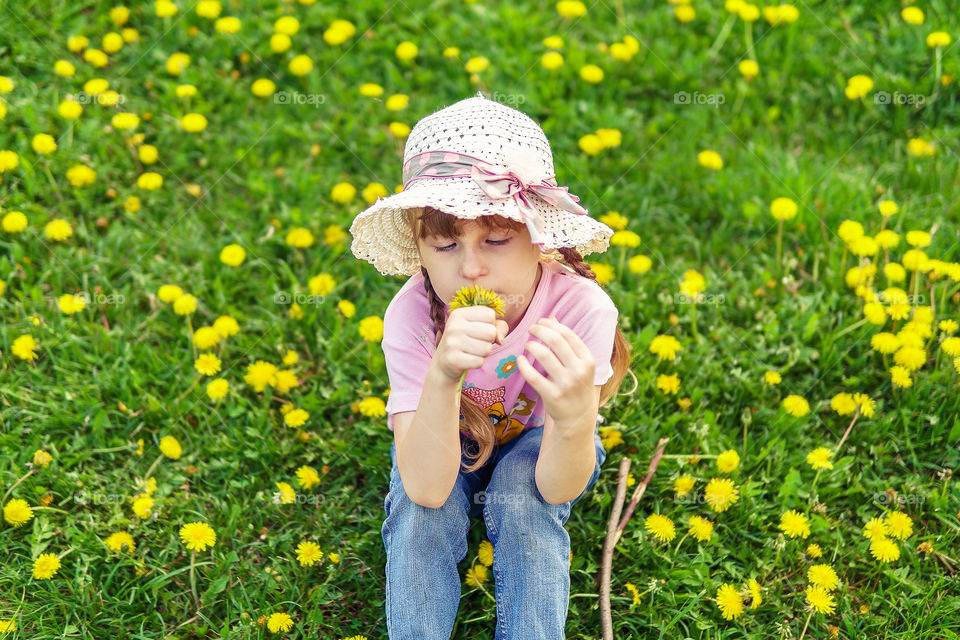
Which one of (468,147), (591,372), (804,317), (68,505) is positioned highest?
(468,147)

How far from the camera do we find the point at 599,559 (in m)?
2.23

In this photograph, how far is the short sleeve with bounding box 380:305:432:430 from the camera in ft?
6.21

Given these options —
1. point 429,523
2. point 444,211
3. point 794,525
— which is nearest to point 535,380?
point 444,211

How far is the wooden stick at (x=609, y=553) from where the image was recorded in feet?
6.84

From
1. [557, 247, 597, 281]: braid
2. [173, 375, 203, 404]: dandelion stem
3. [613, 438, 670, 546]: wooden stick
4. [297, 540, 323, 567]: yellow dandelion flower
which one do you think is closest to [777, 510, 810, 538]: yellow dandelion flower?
[613, 438, 670, 546]: wooden stick

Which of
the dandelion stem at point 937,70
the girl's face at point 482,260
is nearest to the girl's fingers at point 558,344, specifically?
the girl's face at point 482,260

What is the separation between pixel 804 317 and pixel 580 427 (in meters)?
1.33

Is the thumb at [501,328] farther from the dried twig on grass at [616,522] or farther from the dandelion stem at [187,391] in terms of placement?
the dandelion stem at [187,391]

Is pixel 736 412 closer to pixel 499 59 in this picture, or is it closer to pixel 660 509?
pixel 660 509

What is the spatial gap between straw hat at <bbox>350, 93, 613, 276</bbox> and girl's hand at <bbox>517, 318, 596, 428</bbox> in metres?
0.20

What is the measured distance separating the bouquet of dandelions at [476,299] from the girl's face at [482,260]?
0.06 metres

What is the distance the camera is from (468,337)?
159 centimetres

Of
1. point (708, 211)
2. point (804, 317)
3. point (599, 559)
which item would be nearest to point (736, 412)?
point (804, 317)

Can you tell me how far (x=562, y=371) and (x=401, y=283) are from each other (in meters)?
1.34
